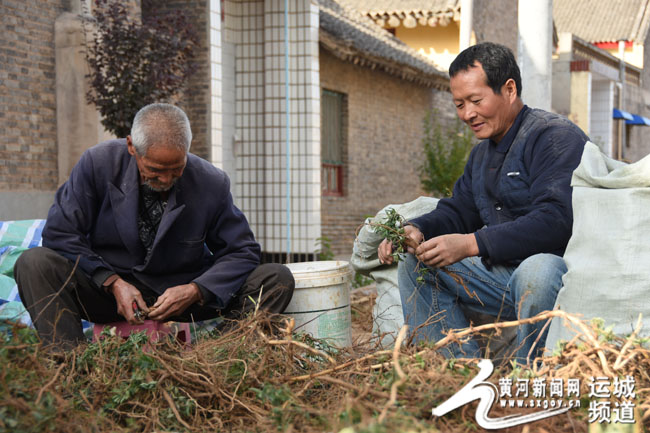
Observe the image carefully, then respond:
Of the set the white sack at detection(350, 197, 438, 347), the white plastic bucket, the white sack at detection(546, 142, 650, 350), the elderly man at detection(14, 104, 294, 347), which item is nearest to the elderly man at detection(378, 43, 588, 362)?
the white sack at detection(546, 142, 650, 350)

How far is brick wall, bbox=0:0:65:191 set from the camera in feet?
24.8

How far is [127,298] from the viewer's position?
364 centimetres

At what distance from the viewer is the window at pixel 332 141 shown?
1385 cm

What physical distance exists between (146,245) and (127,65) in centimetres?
415

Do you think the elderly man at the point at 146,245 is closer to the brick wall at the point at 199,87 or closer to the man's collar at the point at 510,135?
the man's collar at the point at 510,135

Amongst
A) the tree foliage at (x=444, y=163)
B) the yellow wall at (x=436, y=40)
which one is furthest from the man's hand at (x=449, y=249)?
the yellow wall at (x=436, y=40)

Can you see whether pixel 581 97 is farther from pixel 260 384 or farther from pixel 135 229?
pixel 260 384

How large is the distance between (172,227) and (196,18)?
6.66m

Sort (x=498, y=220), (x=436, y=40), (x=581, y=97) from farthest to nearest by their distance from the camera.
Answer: (x=581, y=97) → (x=436, y=40) → (x=498, y=220)

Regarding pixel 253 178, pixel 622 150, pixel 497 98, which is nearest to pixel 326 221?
pixel 253 178

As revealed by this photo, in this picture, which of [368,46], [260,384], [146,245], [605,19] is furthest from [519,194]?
[605,19]

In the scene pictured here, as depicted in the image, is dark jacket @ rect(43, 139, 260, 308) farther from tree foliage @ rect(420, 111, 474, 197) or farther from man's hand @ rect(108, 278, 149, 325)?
tree foliage @ rect(420, 111, 474, 197)

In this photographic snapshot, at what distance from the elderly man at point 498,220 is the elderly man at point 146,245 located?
2.51ft

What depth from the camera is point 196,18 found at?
396 inches
